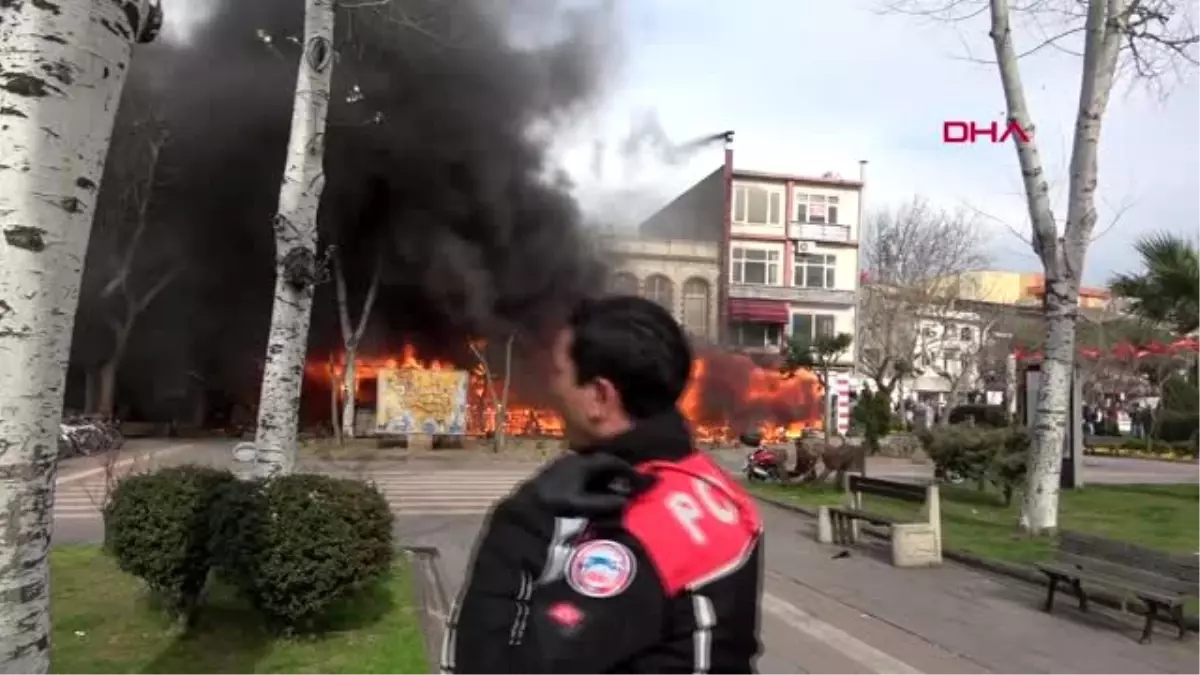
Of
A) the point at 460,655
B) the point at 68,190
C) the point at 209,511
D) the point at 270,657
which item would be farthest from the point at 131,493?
the point at 460,655

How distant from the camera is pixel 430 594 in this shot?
23.7 feet

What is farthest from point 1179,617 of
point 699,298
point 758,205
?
point 758,205

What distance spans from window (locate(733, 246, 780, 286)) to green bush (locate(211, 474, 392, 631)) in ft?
144

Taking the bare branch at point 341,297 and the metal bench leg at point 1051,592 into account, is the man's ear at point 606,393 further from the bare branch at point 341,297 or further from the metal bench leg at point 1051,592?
the bare branch at point 341,297

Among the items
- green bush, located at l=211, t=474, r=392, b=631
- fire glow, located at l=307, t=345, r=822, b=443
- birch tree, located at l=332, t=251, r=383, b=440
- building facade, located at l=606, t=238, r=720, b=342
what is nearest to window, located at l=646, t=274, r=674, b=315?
green bush, located at l=211, t=474, r=392, b=631

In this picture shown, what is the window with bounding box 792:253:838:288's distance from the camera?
4997 centimetres

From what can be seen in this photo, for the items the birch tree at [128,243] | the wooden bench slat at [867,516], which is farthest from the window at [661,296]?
the birch tree at [128,243]

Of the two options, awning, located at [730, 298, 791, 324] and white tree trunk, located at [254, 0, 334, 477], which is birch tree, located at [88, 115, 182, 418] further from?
awning, located at [730, 298, 791, 324]

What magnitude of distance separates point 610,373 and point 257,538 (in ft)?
14.3

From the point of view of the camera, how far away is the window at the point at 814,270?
49969 millimetres

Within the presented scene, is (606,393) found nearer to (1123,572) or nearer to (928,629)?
(928,629)

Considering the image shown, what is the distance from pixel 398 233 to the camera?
27.5m

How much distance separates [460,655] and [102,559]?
8101mm

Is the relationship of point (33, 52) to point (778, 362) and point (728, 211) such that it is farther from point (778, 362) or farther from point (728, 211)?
point (728, 211)
